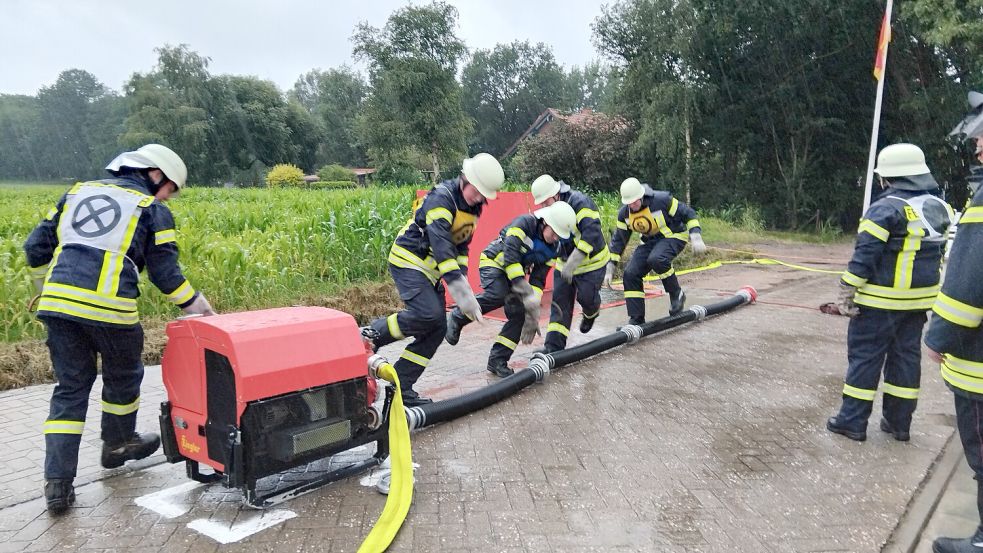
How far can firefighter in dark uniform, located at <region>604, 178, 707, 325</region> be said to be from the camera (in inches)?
270

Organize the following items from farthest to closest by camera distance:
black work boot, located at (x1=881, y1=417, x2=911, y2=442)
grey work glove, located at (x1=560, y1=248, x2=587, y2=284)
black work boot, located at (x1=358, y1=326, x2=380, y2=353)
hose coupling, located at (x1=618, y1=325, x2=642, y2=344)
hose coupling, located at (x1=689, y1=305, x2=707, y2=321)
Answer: hose coupling, located at (x1=689, y1=305, x2=707, y2=321), hose coupling, located at (x1=618, y1=325, x2=642, y2=344), grey work glove, located at (x1=560, y1=248, x2=587, y2=284), black work boot, located at (x1=358, y1=326, x2=380, y2=353), black work boot, located at (x1=881, y1=417, x2=911, y2=442)

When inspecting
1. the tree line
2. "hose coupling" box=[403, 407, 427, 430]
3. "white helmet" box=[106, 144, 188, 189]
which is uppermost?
the tree line

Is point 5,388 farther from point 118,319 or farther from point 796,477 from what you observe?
point 796,477

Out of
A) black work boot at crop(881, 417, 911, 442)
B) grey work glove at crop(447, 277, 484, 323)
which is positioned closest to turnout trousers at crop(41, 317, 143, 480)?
grey work glove at crop(447, 277, 484, 323)

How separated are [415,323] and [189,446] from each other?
1651mm

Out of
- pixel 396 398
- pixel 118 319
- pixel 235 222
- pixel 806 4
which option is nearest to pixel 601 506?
pixel 396 398

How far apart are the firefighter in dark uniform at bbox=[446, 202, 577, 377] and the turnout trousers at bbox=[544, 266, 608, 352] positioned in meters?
0.50

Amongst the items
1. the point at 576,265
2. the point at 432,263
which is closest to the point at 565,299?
the point at 576,265

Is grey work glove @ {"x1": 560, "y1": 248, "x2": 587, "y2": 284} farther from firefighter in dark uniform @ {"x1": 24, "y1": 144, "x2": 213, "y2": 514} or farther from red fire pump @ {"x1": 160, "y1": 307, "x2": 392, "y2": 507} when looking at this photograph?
firefighter in dark uniform @ {"x1": 24, "y1": 144, "x2": 213, "y2": 514}

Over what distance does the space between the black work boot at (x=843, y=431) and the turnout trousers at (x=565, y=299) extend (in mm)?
2339

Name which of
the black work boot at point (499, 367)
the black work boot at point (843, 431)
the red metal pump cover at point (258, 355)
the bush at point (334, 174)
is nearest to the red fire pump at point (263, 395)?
the red metal pump cover at point (258, 355)

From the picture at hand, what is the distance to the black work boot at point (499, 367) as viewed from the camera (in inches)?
221

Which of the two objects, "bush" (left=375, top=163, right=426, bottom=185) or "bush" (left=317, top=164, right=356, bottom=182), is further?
"bush" (left=317, top=164, right=356, bottom=182)

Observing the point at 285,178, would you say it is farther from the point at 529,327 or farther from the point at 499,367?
the point at 529,327
